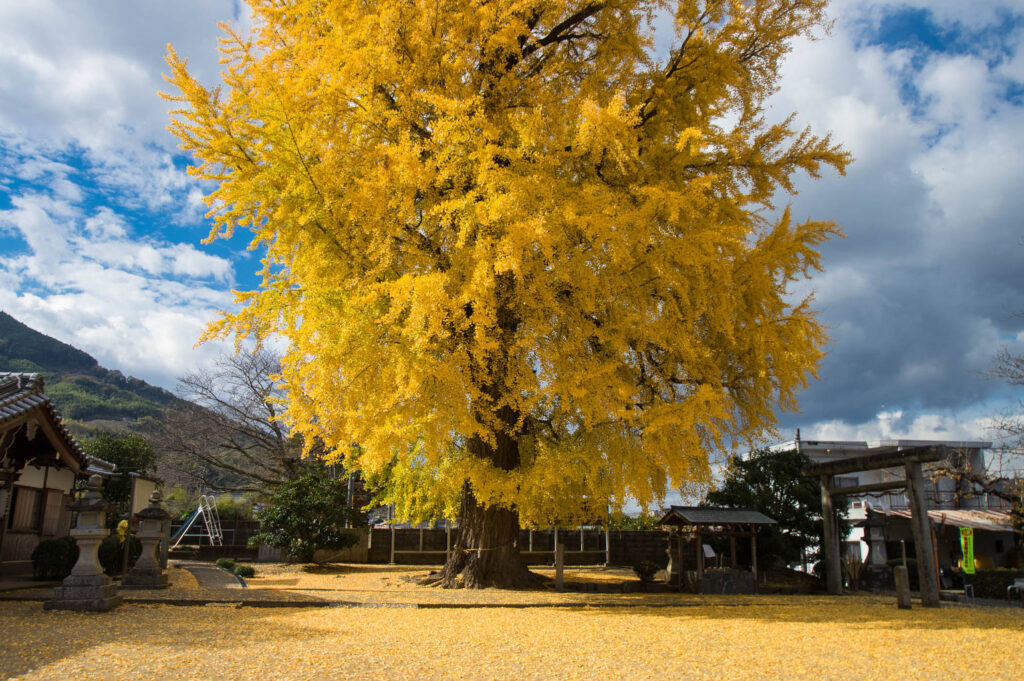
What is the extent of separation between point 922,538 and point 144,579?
40.6ft

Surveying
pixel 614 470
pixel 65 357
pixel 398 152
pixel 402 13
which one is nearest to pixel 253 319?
pixel 398 152

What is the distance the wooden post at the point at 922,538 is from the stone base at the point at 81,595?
454 inches

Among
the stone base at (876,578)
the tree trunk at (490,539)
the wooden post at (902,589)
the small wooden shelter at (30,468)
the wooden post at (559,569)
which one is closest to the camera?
the wooden post at (902,589)

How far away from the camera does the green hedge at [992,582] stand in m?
15.8

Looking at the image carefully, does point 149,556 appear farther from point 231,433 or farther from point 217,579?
point 231,433

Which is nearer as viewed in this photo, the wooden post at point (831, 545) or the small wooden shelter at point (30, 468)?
the small wooden shelter at point (30, 468)

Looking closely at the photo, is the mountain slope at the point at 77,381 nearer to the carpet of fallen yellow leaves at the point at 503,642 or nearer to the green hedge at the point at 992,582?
the carpet of fallen yellow leaves at the point at 503,642

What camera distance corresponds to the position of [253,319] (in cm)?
991

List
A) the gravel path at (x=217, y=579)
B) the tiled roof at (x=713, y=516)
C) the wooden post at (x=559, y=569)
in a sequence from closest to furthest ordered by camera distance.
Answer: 1. the gravel path at (x=217, y=579)
2. the wooden post at (x=559, y=569)
3. the tiled roof at (x=713, y=516)

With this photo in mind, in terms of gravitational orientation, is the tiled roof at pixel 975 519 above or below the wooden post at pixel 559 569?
above

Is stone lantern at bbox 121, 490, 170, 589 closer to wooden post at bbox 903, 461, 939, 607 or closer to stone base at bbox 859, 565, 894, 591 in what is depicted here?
wooden post at bbox 903, 461, 939, 607

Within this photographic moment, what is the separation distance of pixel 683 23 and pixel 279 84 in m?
6.95

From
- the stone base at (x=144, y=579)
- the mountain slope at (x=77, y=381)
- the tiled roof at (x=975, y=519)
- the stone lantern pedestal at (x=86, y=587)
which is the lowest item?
the stone base at (x=144, y=579)

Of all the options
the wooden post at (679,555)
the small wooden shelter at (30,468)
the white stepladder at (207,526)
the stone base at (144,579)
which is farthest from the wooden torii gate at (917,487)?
the white stepladder at (207,526)
